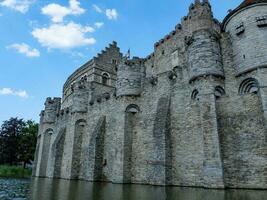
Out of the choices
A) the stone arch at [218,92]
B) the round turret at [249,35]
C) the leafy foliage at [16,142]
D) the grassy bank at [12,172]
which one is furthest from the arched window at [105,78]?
the stone arch at [218,92]

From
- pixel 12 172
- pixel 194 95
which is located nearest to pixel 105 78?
pixel 12 172

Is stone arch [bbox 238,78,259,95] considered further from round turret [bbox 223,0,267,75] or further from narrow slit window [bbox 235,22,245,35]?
narrow slit window [bbox 235,22,245,35]

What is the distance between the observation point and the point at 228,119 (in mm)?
11641

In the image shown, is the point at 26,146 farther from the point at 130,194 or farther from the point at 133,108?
the point at 130,194

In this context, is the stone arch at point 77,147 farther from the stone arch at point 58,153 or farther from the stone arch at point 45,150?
the stone arch at point 45,150

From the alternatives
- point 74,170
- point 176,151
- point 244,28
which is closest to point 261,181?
point 176,151

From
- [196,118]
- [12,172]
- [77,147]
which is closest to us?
[196,118]

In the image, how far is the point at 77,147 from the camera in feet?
63.7

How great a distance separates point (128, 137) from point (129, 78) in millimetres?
3807

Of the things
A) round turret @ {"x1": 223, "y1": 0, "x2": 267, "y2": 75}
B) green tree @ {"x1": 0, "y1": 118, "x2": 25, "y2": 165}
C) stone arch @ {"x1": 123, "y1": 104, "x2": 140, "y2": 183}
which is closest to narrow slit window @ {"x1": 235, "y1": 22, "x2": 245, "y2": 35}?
round turret @ {"x1": 223, "y1": 0, "x2": 267, "y2": 75}

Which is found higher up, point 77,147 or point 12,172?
point 77,147

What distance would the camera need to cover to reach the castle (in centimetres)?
1086

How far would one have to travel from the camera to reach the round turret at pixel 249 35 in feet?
38.9

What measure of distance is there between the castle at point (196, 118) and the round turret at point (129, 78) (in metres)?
0.06
